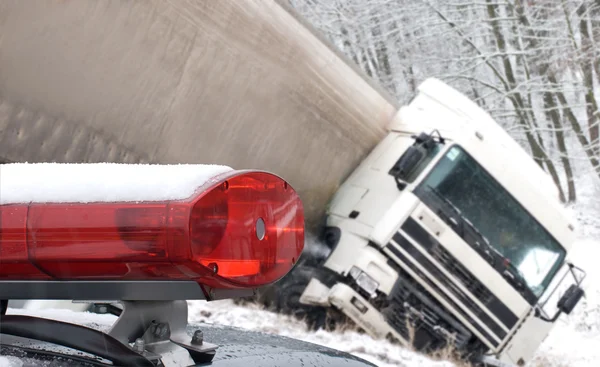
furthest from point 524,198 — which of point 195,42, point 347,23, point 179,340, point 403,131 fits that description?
point 347,23

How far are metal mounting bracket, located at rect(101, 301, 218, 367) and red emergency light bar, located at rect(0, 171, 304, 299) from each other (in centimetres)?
10

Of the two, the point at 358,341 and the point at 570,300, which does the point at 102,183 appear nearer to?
the point at 358,341

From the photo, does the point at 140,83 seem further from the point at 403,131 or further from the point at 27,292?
the point at 27,292

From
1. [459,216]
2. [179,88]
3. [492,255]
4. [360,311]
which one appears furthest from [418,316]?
[179,88]

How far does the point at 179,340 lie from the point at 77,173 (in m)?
0.32

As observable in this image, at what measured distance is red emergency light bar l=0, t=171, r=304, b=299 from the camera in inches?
41.9

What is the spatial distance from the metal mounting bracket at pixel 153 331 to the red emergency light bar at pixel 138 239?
0.31 feet

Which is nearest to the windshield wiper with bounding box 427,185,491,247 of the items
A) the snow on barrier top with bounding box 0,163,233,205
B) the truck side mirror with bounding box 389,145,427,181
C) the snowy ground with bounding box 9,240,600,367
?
the truck side mirror with bounding box 389,145,427,181

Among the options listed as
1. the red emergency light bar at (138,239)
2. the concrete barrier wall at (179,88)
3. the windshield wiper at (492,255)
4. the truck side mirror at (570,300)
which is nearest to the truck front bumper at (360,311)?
the concrete barrier wall at (179,88)

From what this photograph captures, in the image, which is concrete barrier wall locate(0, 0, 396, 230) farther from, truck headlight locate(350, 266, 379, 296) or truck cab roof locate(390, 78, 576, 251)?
truck cab roof locate(390, 78, 576, 251)

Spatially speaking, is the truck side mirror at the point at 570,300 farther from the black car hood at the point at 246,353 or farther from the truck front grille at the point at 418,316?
the black car hood at the point at 246,353

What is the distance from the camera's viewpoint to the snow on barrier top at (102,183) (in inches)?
42.5

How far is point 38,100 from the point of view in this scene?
4.76m

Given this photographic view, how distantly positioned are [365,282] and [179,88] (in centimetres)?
290
